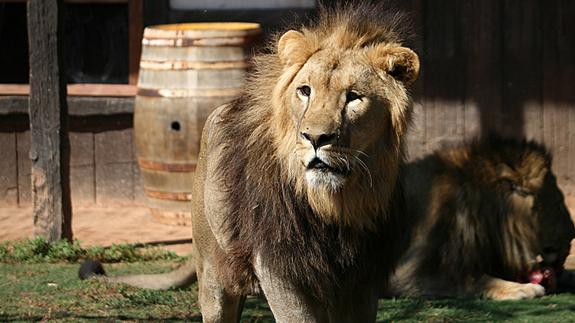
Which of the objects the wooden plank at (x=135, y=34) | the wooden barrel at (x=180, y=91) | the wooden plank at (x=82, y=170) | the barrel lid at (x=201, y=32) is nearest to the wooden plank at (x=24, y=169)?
the wooden plank at (x=82, y=170)

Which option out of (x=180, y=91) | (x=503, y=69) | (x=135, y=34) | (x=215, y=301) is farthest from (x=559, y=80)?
(x=215, y=301)

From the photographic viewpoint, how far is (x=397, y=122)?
13.6 ft

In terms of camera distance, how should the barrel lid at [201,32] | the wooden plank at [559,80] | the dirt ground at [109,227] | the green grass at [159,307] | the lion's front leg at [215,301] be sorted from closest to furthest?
1. the lion's front leg at [215,301]
2. the green grass at [159,307]
3. the barrel lid at [201,32]
4. the dirt ground at [109,227]
5. the wooden plank at [559,80]

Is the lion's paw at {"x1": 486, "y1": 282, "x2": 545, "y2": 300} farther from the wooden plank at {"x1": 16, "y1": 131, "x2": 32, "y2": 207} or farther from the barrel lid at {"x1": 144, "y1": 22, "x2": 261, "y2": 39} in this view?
the wooden plank at {"x1": 16, "y1": 131, "x2": 32, "y2": 207}

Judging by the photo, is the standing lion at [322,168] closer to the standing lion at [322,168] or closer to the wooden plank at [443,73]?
the standing lion at [322,168]

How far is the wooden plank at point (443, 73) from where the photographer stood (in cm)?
911

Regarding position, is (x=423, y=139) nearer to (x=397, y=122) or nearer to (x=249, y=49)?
(x=249, y=49)

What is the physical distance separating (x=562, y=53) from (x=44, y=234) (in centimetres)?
415

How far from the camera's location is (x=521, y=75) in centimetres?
911

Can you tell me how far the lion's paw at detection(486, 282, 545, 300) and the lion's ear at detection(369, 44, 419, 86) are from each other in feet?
8.49

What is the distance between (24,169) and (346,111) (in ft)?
19.9

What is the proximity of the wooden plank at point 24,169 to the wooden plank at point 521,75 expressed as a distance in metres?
3.83

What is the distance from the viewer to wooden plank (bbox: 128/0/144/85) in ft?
31.0

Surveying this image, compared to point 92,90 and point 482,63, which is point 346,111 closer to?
point 482,63
